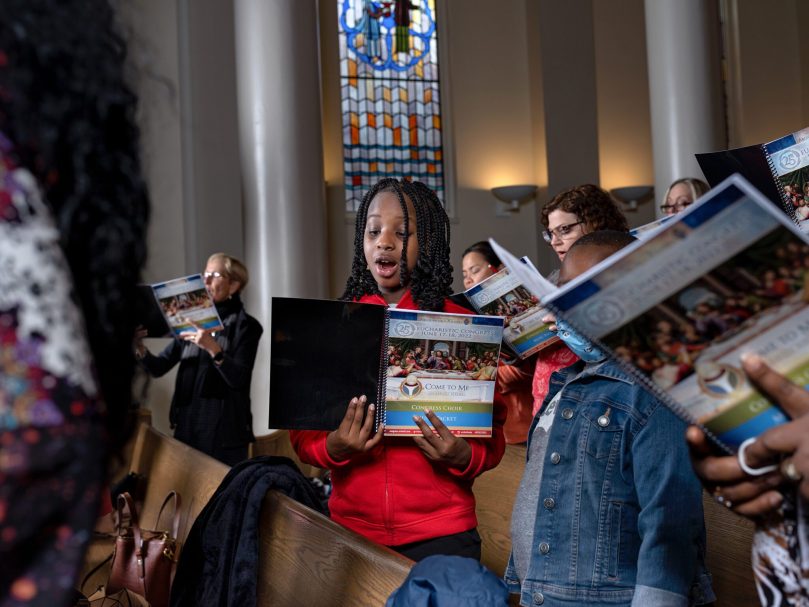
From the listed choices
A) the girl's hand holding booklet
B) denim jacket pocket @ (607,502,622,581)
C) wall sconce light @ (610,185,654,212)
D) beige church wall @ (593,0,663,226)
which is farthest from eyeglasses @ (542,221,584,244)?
beige church wall @ (593,0,663,226)

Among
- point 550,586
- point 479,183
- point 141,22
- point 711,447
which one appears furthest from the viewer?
point 479,183

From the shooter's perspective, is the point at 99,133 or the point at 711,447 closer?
the point at 99,133

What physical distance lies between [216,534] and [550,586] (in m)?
1.00

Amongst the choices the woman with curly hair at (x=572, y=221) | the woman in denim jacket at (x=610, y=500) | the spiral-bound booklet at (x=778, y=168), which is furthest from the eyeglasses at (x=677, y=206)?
the woman in denim jacket at (x=610, y=500)

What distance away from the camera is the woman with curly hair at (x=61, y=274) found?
57 centimetres

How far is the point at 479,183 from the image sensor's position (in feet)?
31.3

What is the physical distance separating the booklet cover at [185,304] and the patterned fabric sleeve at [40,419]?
331 cm

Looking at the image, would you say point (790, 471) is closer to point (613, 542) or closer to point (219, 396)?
point (613, 542)

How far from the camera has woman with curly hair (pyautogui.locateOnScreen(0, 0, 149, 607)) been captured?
57cm

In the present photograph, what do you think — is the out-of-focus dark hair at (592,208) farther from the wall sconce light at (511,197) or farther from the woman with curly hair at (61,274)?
the wall sconce light at (511,197)

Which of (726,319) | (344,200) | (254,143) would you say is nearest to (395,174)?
(344,200)

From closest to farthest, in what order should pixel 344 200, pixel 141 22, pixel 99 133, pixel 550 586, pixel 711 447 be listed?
pixel 99 133 < pixel 141 22 < pixel 711 447 < pixel 550 586 < pixel 344 200

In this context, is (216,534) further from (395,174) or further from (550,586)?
(395,174)

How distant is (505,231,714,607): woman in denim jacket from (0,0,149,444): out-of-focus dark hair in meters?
0.97
